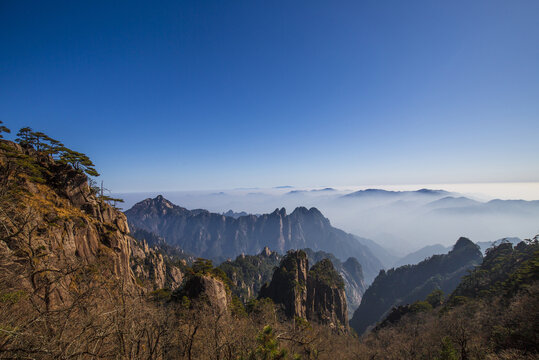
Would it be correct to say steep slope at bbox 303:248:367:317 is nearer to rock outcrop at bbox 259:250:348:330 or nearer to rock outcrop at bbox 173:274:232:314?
rock outcrop at bbox 259:250:348:330

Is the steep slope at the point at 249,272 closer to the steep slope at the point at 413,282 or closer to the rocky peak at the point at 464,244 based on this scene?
the steep slope at the point at 413,282

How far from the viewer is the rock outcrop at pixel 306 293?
55031mm

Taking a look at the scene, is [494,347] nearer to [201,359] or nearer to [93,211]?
[201,359]

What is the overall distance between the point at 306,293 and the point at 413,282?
9580 centimetres

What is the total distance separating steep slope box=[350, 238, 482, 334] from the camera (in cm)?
10100

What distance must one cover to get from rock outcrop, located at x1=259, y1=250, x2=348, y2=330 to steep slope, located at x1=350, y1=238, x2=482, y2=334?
56808 millimetres

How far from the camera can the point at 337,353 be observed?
2908 centimetres

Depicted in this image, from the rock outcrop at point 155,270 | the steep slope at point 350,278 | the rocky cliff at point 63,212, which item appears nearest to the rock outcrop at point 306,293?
the rock outcrop at point 155,270

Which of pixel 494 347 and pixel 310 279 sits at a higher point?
pixel 494 347

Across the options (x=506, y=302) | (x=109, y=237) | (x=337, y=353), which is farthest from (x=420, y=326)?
(x=109, y=237)

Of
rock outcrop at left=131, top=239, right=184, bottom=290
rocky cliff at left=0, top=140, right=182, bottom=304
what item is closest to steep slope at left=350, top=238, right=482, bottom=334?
rock outcrop at left=131, top=239, right=184, bottom=290

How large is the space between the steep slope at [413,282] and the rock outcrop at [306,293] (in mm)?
56808

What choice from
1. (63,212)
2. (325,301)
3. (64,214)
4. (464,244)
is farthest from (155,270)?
(464,244)

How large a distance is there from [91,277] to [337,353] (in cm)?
3273
